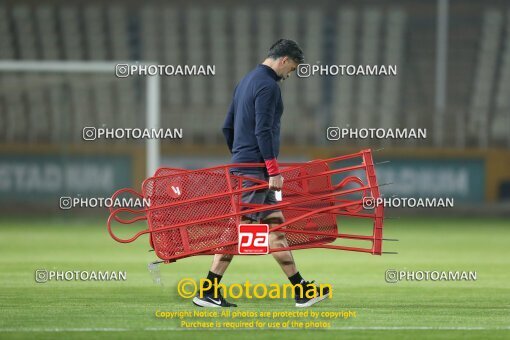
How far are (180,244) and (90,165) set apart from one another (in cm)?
1615

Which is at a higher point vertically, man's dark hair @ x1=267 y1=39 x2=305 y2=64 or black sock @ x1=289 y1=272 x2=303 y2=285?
man's dark hair @ x1=267 y1=39 x2=305 y2=64

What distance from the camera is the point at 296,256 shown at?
14.8 metres

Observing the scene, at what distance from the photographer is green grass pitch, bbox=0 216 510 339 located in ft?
25.0

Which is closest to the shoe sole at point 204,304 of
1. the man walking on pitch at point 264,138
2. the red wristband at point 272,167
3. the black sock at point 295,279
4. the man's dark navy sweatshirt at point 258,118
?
the man walking on pitch at point 264,138

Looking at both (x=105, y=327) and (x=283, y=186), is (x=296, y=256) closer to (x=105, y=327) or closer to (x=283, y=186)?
(x=283, y=186)

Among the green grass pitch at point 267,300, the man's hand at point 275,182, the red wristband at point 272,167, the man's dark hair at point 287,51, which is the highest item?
the man's dark hair at point 287,51

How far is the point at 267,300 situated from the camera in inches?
363

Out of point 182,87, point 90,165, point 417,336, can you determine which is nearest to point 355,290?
point 417,336

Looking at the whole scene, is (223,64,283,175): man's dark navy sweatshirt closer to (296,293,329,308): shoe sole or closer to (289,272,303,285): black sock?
(289,272,303,285): black sock

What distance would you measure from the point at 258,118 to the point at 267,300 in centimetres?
175

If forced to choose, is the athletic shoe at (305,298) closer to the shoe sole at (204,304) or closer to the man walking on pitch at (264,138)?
the man walking on pitch at (264,138)

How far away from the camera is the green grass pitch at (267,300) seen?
299 inches

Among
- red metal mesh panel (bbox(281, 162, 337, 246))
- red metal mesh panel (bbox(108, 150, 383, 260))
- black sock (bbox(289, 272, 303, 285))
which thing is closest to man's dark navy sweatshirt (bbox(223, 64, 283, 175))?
red metal mesh panel (bbox(108, 150, 383, 260))

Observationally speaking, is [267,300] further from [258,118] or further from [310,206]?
[258,118]
